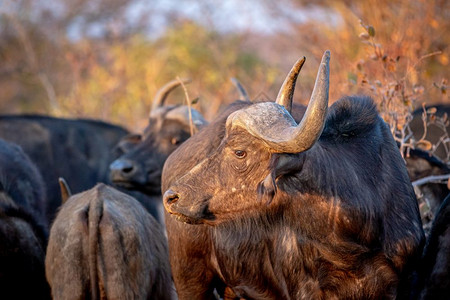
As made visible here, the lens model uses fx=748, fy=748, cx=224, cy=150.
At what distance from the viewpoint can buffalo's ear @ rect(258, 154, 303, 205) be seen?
403cm

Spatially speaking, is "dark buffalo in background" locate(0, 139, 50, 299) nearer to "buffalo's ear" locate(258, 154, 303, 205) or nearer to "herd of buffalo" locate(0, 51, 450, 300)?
"herd of buffalo" locate(0, 51, 450, 300)

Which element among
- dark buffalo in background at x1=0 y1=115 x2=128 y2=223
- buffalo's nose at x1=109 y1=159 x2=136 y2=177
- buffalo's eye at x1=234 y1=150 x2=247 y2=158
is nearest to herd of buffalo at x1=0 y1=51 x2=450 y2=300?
buffalo's eye at x1=234 y1=150 x2=247 y2=158

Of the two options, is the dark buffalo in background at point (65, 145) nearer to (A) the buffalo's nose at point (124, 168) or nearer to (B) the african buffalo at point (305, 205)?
(A) the buffalo's nose at point (124, 168)

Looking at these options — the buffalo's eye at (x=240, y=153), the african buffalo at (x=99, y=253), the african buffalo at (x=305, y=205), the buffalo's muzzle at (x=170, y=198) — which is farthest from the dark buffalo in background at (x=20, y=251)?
the buffalo's eye at (x=240, y=153)

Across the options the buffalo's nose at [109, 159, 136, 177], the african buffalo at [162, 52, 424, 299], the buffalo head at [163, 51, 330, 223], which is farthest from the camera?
the buffalo's nose at [109, 159, 136, 177]

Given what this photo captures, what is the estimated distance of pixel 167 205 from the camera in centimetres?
416

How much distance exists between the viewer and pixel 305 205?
421 cm

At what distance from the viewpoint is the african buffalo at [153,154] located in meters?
7.59

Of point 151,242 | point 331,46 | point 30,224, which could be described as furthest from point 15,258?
point 331,46

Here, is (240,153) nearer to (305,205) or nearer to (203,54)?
(305,205)

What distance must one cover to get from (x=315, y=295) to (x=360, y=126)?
1.07 m

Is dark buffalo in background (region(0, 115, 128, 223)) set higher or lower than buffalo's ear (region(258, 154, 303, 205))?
lower

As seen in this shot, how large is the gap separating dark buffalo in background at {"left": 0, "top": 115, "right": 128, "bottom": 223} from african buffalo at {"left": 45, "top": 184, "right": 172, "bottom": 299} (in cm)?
382

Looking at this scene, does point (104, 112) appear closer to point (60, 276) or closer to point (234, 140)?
point (60, 276)
